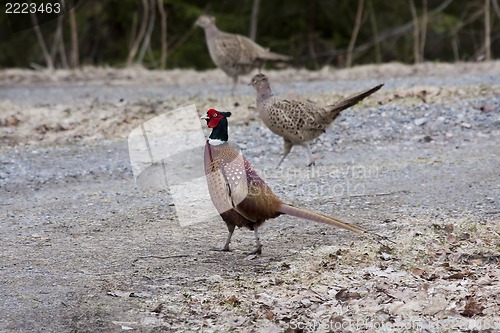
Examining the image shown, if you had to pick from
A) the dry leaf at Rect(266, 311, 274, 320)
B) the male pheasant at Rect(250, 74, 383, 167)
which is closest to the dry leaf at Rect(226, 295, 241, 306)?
the dry leaf at Rect(266, 311, 274, 320)

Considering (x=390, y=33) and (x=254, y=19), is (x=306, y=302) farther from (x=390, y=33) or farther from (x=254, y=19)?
(x=390, y=33)

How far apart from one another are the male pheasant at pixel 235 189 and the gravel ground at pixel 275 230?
33cm

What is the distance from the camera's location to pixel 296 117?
29.1ft

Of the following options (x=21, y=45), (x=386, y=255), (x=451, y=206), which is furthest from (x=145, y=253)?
(x=21, y=45)

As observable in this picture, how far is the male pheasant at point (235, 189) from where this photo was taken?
5.86 metres

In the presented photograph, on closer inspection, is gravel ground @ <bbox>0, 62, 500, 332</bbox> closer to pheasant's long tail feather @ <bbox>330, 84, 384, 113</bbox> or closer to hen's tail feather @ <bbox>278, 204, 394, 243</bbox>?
hen's tail feather @ <bbox>278, 204, 394, 243</bbox>

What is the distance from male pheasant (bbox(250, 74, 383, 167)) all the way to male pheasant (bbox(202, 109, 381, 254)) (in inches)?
115

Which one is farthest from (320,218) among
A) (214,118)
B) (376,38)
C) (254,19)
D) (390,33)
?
(390,33)

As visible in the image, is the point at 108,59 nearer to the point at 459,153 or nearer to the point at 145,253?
the point at 459,153

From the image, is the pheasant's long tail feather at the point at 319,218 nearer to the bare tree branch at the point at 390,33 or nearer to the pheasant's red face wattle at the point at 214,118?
the pheasant's red face wattle at the point at 214,118

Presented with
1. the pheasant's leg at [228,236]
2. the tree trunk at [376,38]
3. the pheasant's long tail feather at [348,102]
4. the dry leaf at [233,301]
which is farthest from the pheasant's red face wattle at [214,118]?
the tree trunk at [376,38]

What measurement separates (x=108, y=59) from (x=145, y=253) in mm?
16321

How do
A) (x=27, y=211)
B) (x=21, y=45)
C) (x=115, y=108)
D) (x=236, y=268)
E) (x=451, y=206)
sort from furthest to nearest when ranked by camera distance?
(x=21, y=45), (x=115, y=108), (x=27, y=211), (x=451, y=206), (x=236, y=268)

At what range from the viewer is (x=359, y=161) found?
921 cm
